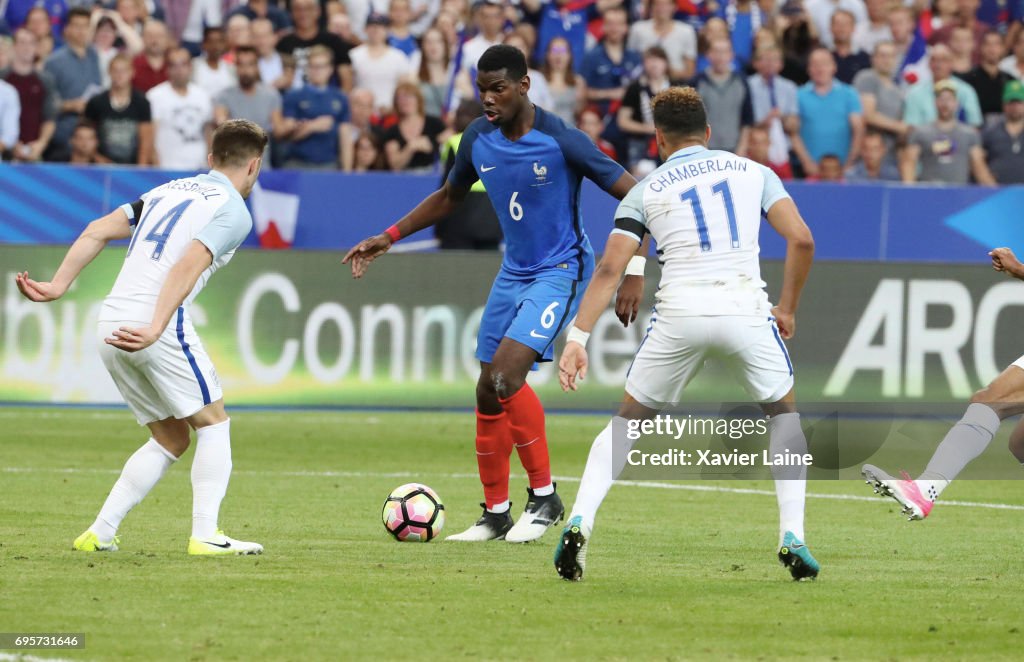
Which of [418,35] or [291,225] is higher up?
[418,35]

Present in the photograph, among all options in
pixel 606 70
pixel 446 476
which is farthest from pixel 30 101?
pixel 446 476

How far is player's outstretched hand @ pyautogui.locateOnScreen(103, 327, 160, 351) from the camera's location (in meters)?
7.34

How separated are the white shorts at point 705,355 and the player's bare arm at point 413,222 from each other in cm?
236

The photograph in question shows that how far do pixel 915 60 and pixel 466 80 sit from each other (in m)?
5.99

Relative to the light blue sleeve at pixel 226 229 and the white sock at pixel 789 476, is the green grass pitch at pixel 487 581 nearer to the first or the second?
the white sock at pixel 789 476

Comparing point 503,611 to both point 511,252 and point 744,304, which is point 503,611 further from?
point 511,252

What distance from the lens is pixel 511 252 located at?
9.34 m

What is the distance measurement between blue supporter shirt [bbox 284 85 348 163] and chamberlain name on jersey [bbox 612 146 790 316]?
1231 cm

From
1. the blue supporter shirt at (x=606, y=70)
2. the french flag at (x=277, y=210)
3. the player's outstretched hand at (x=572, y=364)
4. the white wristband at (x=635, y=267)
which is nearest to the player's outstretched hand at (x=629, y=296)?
the white wristband at (x=635, y=267)

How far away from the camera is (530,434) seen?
927cm

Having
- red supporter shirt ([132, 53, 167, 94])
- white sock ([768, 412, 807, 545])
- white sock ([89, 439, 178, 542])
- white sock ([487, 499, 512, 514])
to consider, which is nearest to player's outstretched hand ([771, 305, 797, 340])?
white sock ([768, 412, 807, 545])

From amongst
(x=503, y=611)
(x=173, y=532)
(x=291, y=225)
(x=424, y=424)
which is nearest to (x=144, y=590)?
(x=503, y=611)

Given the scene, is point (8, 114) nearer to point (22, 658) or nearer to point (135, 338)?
point (135, 338)

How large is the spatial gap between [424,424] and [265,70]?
19.7 feet
